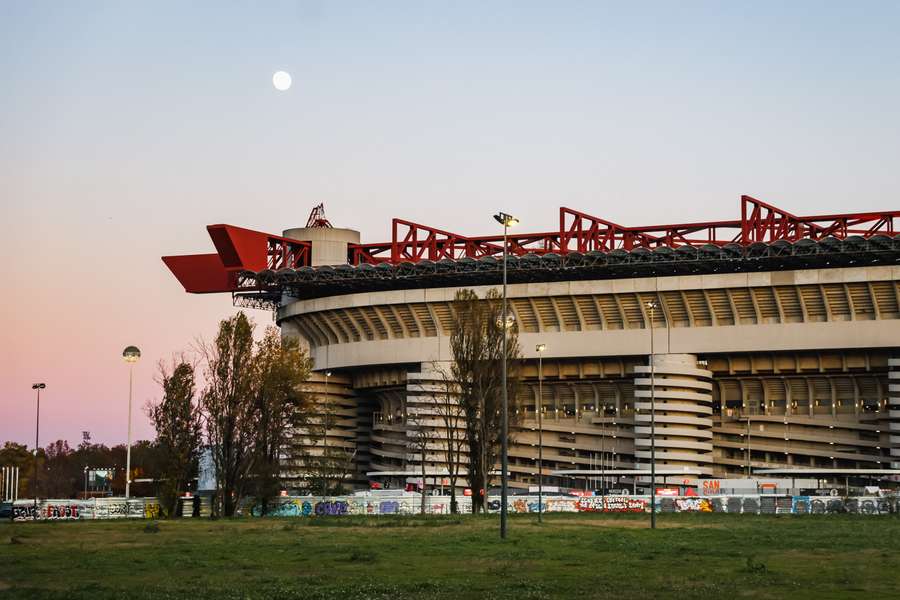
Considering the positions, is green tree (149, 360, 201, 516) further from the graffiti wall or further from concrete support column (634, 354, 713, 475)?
concrete support column (634, 354, 713, 475)

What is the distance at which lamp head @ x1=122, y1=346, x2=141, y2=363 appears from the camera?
265 feet

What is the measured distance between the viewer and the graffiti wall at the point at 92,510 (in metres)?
78.4

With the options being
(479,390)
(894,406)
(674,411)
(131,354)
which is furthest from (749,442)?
(131,354)

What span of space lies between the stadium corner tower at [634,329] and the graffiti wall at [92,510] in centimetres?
2347

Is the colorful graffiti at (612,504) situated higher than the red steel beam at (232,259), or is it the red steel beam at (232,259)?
the red steel beam at (232,259)

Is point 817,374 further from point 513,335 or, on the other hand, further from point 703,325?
point 513,335

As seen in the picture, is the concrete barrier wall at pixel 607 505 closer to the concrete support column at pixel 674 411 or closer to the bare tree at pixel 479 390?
the bare tree at pixel 479 390

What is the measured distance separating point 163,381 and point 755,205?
54.1 metres

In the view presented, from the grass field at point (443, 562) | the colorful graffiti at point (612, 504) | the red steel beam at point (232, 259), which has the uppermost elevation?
the red steel beam at point (232, 259)

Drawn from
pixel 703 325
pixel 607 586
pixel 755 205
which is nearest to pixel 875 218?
pixel 755 205

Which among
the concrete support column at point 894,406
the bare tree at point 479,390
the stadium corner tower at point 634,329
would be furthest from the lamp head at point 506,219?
the concrete support column at point 894,406

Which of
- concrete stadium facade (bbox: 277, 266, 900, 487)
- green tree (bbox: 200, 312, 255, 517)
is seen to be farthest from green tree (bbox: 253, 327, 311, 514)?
concrete stadium facade (bbox: 277, 266, 900, 487)

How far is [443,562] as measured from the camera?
122ft

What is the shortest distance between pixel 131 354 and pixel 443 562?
48.1m
